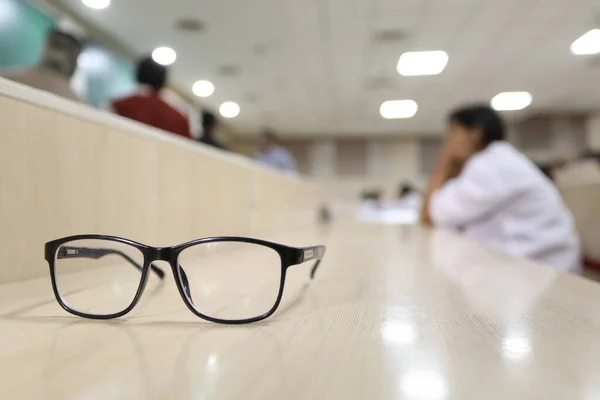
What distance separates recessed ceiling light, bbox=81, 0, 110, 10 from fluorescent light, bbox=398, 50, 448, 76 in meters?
2.76

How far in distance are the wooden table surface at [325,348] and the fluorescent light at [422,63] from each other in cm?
466

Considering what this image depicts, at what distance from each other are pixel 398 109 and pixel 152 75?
5.14 m

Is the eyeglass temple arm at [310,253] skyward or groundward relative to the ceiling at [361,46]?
groundward

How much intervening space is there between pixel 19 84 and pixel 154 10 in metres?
3.73

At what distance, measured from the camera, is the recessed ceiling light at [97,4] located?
363 centimetres

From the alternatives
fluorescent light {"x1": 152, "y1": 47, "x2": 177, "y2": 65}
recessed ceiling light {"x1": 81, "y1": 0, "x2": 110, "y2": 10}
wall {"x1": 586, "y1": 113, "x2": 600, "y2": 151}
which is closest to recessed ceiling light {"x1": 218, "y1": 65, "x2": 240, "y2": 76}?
fluorescent light {"x1": 152, "y1": 47, "x2": 177, "y2": 65}

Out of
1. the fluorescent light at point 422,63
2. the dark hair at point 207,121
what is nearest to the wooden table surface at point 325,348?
the dark hair at point 207,121

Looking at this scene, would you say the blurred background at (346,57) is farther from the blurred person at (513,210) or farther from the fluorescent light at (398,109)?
the blurred person at (513,210)

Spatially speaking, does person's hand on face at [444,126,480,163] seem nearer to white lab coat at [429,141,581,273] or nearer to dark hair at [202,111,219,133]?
white lab coat at [429,141,581,273]

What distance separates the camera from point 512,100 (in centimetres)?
649

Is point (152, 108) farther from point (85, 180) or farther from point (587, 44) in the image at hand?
point (587, 44)

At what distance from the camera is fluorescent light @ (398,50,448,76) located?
4.79 meters

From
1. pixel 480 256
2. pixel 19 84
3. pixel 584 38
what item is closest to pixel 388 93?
pixel 584 38

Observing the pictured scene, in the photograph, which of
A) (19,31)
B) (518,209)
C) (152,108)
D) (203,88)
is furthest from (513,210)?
A: (203,88)
